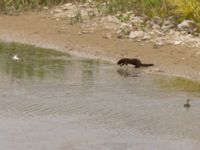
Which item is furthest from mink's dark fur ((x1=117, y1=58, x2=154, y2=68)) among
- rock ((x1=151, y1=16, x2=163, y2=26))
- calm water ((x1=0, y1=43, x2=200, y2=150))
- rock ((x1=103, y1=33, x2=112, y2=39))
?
rock ((x1=151, y1=16, x2=163, y2=26))

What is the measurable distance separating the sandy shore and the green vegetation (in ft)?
1.31

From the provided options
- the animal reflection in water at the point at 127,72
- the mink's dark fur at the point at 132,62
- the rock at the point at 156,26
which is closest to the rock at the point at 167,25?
the rock at the point at 156,26

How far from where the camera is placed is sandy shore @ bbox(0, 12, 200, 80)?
1049 cm

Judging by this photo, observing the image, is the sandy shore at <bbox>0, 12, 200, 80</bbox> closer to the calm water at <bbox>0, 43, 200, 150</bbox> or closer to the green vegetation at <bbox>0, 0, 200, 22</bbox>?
the green vegetation at <bbox>0, 0, 200, 22</bbox>

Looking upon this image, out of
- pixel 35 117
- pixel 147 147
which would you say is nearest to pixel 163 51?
pixel 35 117

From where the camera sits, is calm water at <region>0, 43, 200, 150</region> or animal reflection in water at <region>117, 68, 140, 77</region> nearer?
calm water at <region>0, 43, 200, 150</region>

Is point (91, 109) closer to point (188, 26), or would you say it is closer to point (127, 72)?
point (127, 72)

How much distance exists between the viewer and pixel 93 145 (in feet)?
21.8

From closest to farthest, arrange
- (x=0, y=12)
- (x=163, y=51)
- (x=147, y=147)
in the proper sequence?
(x=147, y=147) < (x=163, y=51) < (x=0, y=12)

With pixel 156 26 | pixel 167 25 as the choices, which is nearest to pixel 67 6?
pixel 156 26

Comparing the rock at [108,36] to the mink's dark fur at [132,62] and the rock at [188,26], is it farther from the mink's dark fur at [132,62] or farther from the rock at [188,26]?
the mink's dark fur at [132,62]

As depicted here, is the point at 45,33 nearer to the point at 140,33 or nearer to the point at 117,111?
the point at 140,33

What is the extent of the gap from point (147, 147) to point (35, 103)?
190 cm

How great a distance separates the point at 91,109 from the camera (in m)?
7.92
